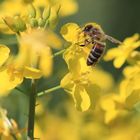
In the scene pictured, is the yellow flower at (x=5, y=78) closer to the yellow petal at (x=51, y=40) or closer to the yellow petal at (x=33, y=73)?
the yellow petal at (x=33, y=73)

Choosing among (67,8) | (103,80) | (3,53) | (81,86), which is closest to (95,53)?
(81,86)

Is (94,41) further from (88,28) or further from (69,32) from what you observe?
(69,32)

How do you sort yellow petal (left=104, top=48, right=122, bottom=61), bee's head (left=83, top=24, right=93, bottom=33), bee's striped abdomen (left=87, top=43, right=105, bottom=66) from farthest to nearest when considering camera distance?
yellow petal (left=104, top=48, right=122, bottom=61), bee's head (left=83, top=24, right=93, bottom=33), bee's striped abdomen (left=87, top=43, right=105, bottom=66)

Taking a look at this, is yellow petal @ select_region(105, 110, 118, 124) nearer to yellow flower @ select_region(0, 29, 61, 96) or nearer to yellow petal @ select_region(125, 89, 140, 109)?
yellow petal @ select_region(125, 89, 140, 109)

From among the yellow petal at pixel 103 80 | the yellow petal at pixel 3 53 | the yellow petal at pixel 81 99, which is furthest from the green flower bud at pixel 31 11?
the yellow petal at pixel 103 80

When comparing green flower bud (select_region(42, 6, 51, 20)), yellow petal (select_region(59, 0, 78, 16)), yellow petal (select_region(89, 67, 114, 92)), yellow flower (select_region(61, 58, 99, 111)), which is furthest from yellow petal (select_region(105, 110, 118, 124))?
yellow petal (select_region(59, 0, 78, 16))

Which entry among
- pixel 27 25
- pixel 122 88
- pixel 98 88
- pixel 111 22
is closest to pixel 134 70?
pixel 122 88

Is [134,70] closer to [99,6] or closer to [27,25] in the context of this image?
[27,25]

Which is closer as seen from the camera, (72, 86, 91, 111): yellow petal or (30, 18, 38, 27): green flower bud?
(72, 86, 91, 111): yellow petal
